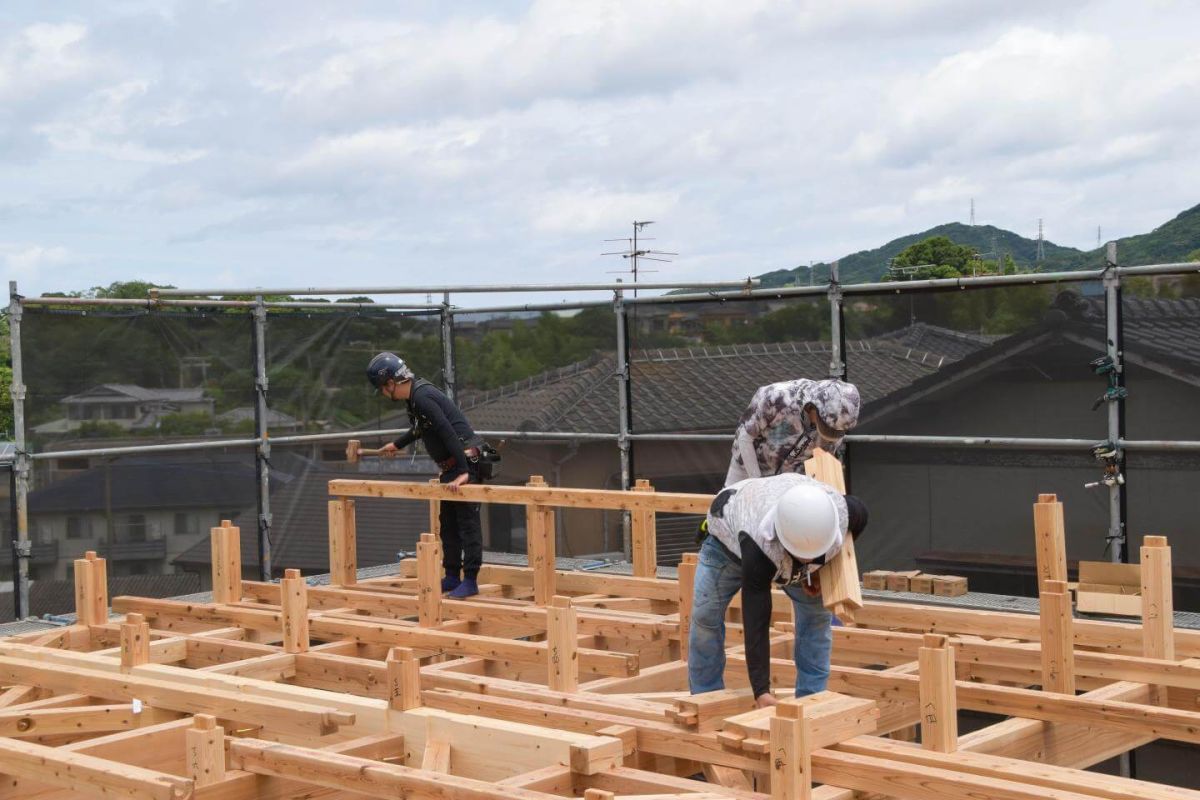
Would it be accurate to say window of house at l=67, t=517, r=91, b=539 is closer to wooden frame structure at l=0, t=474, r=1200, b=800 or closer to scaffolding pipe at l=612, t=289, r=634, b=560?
wooden frame structure at l=0, t=474, r=1200, b=800

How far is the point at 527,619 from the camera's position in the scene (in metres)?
9.20

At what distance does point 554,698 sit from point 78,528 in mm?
6300

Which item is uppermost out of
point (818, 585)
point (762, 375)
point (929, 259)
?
point (929, 259)

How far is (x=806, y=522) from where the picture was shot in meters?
5.71

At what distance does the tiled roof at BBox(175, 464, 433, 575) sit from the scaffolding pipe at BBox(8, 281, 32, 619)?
1420 millimetres

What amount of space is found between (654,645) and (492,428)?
579 cm

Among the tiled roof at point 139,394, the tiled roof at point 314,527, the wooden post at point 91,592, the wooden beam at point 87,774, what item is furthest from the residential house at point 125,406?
the wooden beam at point 87,774

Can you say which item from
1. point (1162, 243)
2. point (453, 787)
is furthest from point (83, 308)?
point (1162, 243)

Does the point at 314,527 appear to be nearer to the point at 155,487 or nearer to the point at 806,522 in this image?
the point at 155,487

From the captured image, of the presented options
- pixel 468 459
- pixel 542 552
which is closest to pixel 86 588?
pixel 468 459

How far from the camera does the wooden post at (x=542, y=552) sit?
988 centimetres

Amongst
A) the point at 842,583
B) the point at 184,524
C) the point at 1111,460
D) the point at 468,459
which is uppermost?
the point at 468,459

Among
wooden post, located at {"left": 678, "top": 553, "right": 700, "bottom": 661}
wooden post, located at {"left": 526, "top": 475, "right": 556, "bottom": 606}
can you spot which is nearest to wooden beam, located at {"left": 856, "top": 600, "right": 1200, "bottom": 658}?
wooden post, located at {"left": 678, "top": 553, "right": 700, "bottom": 661}

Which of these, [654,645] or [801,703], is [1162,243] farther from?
[801,703]
